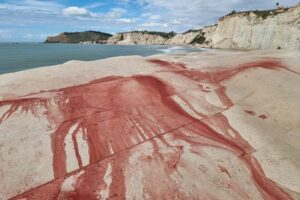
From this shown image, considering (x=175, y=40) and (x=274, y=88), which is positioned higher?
(x=274, y=88)

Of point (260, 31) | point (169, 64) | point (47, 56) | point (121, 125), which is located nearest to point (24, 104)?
point (121, 125)

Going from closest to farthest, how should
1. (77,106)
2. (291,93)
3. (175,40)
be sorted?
(77,106) → (291,93) → (175,40)

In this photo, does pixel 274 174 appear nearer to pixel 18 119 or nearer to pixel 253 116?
pixel 253 116

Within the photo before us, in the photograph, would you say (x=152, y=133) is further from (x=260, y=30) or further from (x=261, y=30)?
(x=260, y=30)

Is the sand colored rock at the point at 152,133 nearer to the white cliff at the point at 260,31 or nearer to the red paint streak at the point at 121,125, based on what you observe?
the red paint streak at the point at 121,125

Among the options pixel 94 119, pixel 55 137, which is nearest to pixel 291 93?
pixel 94 119

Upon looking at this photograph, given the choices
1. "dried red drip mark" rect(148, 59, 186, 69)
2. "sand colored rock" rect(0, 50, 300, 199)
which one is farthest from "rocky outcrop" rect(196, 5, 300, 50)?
"sand colored rock" rect(0, 50, 300, 199)

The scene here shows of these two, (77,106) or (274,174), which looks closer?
(274,174)
